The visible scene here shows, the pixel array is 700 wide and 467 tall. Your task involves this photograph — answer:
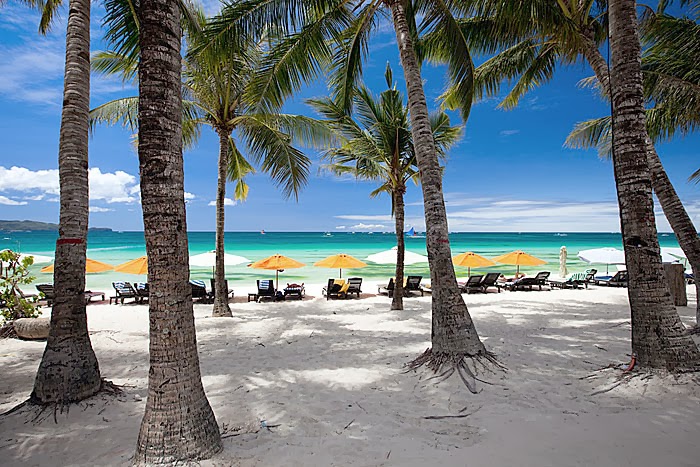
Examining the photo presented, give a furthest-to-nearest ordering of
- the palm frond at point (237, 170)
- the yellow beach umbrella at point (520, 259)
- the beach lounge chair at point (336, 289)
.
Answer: the yellow beach umbrella at point (520, 259)
the beach lounge chair at point (336, 289)
the palm frond at point (237, 170)

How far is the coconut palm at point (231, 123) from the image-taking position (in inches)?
352

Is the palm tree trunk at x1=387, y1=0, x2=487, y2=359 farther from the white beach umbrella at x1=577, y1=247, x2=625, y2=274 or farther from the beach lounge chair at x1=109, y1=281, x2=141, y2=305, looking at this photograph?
the white beach umbrella at x1=577, y1=247, x2=625, y2=274

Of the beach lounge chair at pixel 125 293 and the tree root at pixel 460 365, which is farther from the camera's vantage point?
the beach lounge chair at pixel 125 293

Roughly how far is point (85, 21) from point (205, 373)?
4.87 metres

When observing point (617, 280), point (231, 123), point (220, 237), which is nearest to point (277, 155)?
point (231, 123)

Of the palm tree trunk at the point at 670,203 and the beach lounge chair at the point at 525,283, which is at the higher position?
the palm tree trunk at the point at 670,203

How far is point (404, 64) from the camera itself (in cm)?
571

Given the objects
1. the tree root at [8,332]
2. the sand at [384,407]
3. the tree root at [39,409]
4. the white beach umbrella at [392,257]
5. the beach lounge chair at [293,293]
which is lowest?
the sand at [384,407]

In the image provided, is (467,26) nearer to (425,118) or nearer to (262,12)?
(425,118)

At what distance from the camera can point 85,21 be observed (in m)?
4.53

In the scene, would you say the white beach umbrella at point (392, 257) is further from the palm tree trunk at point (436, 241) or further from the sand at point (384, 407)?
the palm tree trunk at point (436, 241)

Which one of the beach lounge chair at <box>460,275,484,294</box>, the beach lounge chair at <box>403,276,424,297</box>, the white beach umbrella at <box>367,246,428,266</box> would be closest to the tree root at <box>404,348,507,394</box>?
the beach lounge chair at <box>403,276,424,297</box>

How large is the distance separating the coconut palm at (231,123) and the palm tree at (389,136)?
76cm

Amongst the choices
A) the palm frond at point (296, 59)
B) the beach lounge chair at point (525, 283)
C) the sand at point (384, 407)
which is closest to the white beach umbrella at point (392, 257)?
the beach lounge chair at point (525, 283)
